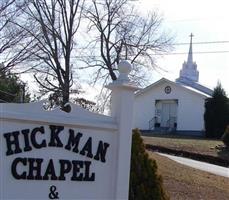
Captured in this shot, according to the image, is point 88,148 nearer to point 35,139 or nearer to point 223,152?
point 35,139

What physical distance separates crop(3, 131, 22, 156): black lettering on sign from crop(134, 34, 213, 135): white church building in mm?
41849

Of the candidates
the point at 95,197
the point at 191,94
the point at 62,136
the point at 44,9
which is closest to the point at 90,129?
the point at 62,136

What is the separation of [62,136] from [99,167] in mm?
737

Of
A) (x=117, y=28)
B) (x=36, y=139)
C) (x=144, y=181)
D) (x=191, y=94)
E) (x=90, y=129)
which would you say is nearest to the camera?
(x=36, y=139)

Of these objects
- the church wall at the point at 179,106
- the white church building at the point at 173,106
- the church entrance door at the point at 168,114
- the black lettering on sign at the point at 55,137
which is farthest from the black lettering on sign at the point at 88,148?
the church entrance door at the point at 168,114

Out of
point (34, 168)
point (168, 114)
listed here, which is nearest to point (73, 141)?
point (34, 168)

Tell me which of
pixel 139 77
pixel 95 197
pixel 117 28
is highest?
pixel 117 28

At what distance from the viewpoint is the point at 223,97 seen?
143 feet

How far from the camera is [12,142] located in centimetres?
632

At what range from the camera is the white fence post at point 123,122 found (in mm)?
7219

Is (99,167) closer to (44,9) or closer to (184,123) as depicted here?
(44,9)

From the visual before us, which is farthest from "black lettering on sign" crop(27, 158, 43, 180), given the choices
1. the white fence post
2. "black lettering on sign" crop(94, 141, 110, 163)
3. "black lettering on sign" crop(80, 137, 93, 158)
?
the white fence post

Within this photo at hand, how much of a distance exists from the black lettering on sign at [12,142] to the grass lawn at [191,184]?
23.4 feet

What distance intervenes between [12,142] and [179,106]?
4653cm
